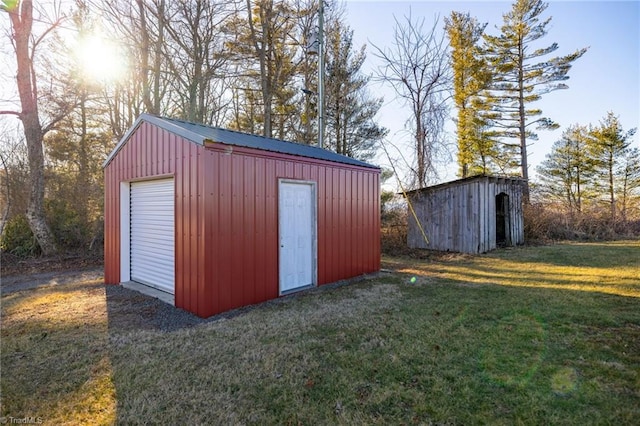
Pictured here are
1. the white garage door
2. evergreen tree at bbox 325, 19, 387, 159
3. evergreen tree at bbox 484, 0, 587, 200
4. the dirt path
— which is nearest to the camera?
the white garage door

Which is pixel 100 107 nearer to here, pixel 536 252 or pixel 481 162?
pixel 536 252

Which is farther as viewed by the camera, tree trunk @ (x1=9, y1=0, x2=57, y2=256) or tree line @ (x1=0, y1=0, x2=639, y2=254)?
tree line @ (x1=0, y1=0, x2=639, y2=254)

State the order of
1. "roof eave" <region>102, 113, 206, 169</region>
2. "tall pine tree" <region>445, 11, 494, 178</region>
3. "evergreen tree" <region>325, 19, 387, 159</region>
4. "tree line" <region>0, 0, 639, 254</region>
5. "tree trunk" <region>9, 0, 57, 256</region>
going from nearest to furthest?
"roof eave" <region>102, 113, 206, 169</region> < "tree trunk" <region>9, 0, 57, 256</region> < "tree line" <region>0, 0, 639, 254</region> < "evergreen tree" <region>325, 19, 387, 159</region> < "tall pine tree" <region>445, 11, 494, 178</region>

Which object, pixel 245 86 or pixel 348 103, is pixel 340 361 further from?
pixel 348 103

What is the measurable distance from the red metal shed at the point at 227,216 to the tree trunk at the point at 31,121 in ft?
14.7

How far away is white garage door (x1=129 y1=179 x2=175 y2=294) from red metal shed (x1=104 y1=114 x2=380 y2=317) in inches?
0.7

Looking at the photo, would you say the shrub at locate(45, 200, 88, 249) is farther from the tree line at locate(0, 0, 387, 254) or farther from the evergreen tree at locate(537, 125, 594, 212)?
the evergreen tree at locate(537, 125, 594, 212)

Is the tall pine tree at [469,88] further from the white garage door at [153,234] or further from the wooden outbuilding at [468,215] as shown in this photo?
the white garage door at [153,234]

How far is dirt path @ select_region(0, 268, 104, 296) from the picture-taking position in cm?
660

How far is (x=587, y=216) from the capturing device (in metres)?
13.8

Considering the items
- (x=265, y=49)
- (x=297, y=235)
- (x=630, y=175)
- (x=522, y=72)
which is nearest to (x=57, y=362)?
→ (x=297, y=235)

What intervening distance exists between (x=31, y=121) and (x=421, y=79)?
13.6 metres

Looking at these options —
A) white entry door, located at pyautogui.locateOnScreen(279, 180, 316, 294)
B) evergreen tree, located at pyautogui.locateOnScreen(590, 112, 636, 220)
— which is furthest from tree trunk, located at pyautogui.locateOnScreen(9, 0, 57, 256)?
evergreen tree, located at pyautogui.locateOnScreen(590, 112, 636, 220)

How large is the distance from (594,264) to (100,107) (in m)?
17.0
